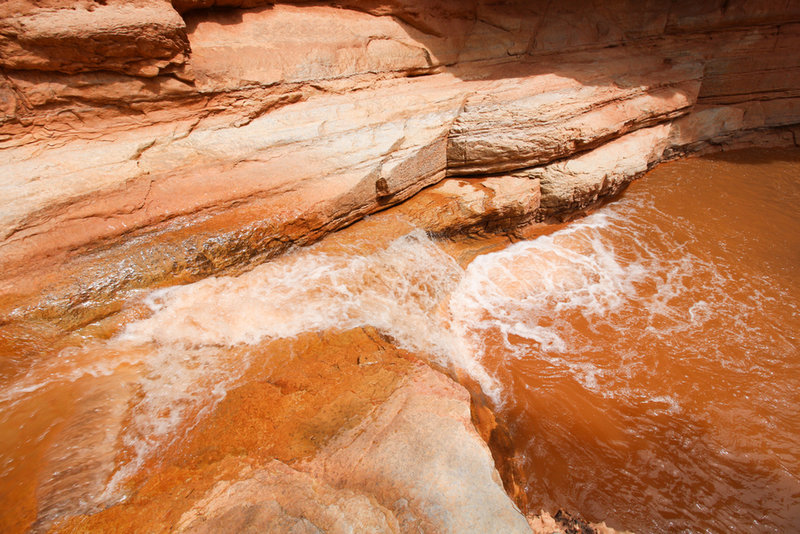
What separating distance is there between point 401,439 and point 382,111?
3491mm

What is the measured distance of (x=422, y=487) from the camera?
5.75 ft

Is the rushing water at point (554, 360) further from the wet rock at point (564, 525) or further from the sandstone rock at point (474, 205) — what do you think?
the sandstone rock at point (474, 205)

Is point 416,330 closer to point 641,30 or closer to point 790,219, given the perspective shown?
point 790,219

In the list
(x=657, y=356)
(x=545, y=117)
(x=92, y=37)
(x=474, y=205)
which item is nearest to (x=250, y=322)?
(x=474, y=205)

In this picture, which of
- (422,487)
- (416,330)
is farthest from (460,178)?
(422,487)

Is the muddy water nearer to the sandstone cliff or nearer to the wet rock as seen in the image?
the wet rock

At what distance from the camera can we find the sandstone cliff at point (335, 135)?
76.4 inches

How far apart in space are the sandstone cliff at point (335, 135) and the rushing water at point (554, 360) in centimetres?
35

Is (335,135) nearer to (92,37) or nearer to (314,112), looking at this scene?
(314,112)

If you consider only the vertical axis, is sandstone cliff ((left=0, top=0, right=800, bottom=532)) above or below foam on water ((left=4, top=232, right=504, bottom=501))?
above

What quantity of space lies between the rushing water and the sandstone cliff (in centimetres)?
35

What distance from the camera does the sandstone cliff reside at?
6.37 feet

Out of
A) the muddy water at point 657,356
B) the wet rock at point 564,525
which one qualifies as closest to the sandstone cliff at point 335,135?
the wet rock at point 564,525

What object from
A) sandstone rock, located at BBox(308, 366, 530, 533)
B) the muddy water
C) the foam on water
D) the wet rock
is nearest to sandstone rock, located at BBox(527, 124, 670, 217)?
the muddy water
